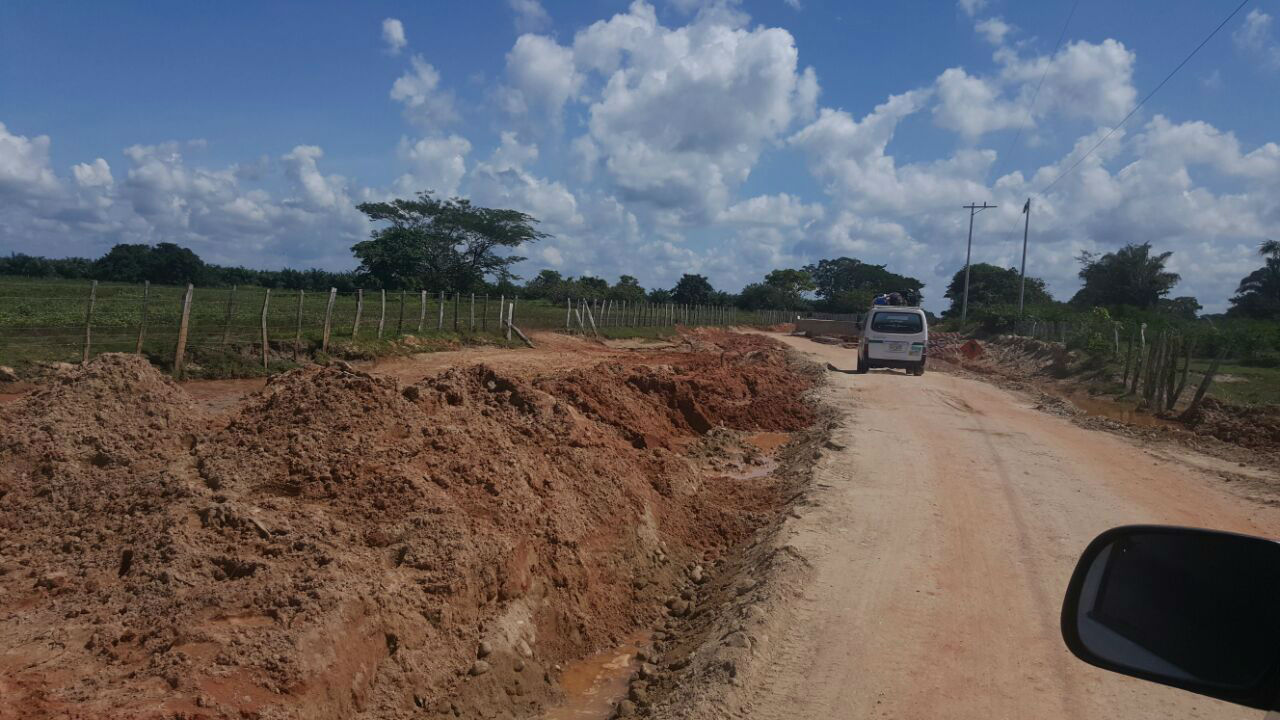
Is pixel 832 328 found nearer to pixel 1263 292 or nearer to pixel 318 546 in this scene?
pixel 1263 292

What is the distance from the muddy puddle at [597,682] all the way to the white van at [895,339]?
59.5 feet

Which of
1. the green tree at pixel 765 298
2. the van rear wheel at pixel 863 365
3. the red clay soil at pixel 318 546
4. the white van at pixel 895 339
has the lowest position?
the red clay soil at pixel 318 546

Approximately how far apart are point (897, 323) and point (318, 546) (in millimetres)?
20128

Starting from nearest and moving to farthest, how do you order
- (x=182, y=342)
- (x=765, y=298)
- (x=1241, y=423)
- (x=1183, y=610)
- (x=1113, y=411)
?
(x=1183, y=610), (x=1241, y=423), (x=182, y=342), (x=1113, y=411), (x=765, y=298)

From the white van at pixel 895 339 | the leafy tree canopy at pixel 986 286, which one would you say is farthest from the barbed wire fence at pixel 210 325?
the leafy tree canopy at pixel 986 286

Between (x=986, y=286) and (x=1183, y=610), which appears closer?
(x=1183, y=610)

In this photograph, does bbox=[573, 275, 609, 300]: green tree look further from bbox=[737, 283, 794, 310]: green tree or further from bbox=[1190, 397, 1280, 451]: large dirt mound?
bbox=[1190, 397, 1280, 451]: large dirt mound

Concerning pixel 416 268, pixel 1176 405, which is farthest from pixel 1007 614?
pixel 416 268

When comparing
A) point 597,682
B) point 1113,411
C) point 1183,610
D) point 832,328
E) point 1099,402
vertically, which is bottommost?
point 597,682

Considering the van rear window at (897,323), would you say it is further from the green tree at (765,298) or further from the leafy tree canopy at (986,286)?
the green tree at (765,298)

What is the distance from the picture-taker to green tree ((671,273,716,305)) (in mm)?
89812

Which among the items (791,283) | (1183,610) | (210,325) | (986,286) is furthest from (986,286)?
(1183,610)

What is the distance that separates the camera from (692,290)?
90.2m

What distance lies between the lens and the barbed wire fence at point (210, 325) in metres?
14.7
